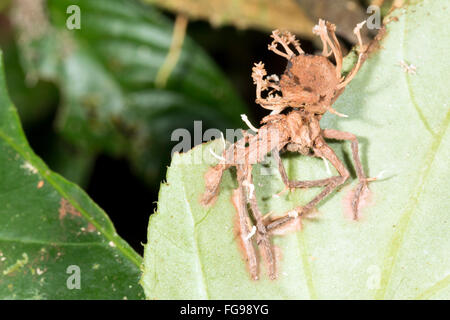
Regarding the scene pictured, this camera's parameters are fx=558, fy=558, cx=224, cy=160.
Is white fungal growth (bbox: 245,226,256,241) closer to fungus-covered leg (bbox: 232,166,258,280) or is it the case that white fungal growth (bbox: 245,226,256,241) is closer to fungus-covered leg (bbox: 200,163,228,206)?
fungus-covered leg (bbox: 232,166,258,280)

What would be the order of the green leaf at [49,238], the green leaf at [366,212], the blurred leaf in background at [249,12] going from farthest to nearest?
the blurred leaf in background at [249,12] < the green leaf at [49,238] < the green leaf at [366,212]

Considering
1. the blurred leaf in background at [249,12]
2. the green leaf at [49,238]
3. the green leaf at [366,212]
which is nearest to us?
the green leaf at [366,212]

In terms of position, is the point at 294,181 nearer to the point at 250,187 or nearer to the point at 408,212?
the point at 250,187

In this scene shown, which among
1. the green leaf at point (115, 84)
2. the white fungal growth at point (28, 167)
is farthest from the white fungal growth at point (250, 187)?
the green leaf at point (115, 84)

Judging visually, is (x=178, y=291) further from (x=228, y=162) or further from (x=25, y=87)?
(x=25, y=87)

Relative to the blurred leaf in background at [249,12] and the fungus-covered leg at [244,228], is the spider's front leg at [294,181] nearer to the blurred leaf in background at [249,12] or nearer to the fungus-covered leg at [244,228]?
the fungus-covered leg at [244,228]

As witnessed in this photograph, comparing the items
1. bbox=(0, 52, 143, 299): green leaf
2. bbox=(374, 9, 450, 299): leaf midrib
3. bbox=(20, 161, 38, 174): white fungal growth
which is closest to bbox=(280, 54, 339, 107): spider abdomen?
bbox=(374, 9, 450, 299): leaf midrib

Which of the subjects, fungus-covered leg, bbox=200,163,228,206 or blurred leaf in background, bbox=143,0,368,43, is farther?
blurred leaf in background, bbox=143,0,368,43
